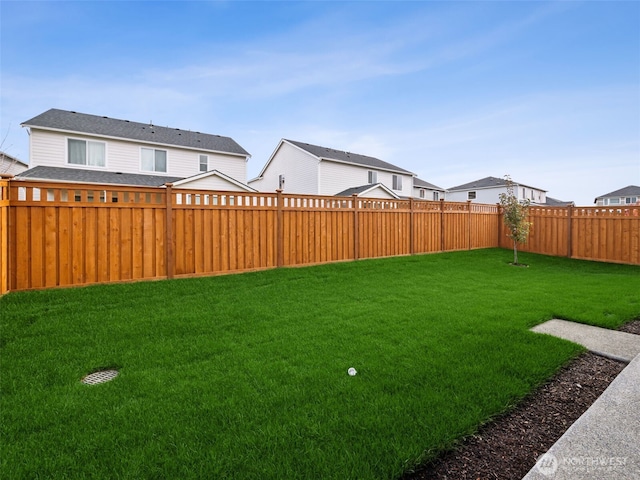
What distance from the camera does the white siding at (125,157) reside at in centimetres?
1396

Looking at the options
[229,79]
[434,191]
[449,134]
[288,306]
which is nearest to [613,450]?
[288,306]

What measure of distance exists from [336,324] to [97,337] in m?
2.68

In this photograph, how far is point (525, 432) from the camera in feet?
6.79

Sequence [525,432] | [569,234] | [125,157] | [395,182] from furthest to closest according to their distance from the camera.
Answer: [395,182]
[125,157]
[569,234]
[525,432]

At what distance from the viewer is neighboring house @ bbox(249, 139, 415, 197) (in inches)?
811

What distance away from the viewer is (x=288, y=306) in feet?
15.7

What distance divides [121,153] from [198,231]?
487 inches

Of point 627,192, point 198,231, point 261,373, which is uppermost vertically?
point 627,192

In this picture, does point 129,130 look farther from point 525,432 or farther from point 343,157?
point 525,432

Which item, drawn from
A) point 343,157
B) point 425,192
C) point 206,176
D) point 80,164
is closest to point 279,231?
point 206,176

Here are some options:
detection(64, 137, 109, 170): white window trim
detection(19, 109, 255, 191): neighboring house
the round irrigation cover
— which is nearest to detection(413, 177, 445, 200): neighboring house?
detection(19, 109, 255, 191): neighboring house

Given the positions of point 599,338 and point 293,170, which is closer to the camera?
point 599,338

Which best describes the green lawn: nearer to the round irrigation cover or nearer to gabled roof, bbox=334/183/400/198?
the round irrigation cover

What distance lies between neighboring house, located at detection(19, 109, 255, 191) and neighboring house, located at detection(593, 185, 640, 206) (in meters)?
53.0
